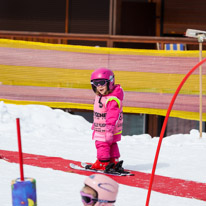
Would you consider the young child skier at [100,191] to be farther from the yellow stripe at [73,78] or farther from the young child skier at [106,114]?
the yellow stripe at [73,78]

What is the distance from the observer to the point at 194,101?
449 inches

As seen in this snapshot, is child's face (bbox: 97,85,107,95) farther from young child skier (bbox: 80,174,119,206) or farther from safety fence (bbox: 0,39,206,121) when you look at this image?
safety fence (bbox: 0,39,206,121)

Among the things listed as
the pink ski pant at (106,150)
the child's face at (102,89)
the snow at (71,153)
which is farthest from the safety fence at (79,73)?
the child's face at (102,89)

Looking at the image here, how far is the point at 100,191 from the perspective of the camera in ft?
10.9

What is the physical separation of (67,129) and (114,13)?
527 cm

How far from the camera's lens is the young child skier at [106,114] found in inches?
271

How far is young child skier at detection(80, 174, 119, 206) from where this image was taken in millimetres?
3318

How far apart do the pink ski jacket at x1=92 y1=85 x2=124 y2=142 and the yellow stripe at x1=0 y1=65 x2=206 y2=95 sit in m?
4.74

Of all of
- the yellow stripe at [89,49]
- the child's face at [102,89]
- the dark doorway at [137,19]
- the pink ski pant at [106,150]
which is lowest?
the pink ski pant at [106,150]

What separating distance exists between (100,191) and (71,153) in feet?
17.6

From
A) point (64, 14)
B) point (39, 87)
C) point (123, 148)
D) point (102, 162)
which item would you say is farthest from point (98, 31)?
point (102, 162)

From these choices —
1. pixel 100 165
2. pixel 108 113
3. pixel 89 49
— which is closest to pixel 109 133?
pixel 108 113

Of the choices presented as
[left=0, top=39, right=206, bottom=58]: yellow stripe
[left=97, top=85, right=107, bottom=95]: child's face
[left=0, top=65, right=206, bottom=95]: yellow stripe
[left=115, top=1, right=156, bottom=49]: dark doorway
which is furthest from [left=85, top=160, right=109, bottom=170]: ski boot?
[left=115, top=1, right=156, bottom=49]: dark doorway

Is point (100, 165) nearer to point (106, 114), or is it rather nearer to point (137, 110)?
point (106, 114)
